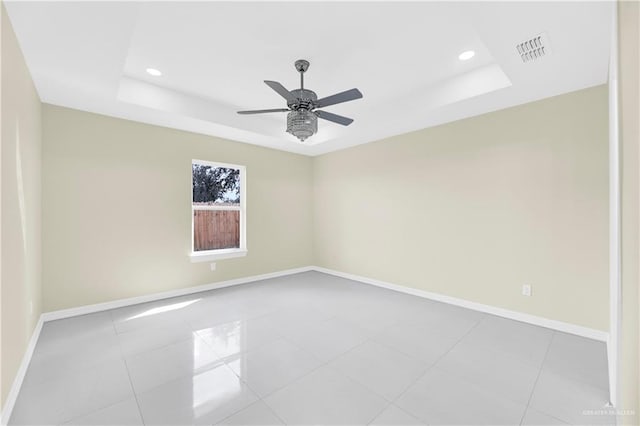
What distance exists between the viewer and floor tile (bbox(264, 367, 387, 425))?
1.63m

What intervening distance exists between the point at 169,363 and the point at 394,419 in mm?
1788

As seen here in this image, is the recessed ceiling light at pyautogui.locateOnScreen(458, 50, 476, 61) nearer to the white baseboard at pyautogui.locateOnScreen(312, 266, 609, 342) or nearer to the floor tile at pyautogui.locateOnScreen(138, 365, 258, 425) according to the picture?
the white baseboard at pyautogui.locateOnScreen(312, 266, 609, 342)

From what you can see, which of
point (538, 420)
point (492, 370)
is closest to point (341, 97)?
point (492, 370)

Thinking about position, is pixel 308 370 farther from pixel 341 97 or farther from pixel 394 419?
pixel 341 97

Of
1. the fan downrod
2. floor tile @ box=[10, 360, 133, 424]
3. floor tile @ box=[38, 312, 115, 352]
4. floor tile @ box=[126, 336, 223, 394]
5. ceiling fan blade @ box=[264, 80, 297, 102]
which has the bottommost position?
floor tile @ box=[126, 336, 223, 394]

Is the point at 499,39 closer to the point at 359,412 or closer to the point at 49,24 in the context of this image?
the point at 359,412

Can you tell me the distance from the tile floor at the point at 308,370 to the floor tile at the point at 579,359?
14mm

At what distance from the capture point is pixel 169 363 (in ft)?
7.29

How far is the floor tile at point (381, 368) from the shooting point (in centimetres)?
193

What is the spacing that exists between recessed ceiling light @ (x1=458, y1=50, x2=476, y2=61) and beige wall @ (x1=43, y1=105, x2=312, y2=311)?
3.49 metres

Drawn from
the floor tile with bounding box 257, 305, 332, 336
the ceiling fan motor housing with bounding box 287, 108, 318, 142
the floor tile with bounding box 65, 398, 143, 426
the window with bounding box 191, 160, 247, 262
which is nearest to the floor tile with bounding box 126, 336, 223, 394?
the floor tile with bounding box 65, 398, 143, 426

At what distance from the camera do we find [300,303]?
3.75 meters

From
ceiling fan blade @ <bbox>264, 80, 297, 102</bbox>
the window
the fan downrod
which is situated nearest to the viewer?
ceiling fan blade @ <bbox>264, 80, 297, 102</bbox>

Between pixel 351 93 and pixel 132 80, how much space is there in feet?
8.58
